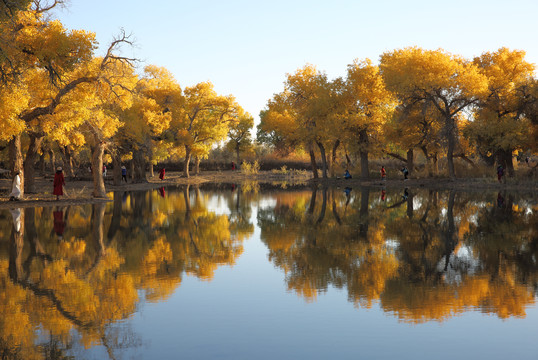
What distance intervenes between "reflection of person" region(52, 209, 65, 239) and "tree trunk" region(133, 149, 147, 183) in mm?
23629

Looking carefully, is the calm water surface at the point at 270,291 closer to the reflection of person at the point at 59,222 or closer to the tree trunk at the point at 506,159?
the reflection of person at the point at 59,222

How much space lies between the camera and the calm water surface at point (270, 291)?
21.2 ft

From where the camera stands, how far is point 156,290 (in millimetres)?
9219

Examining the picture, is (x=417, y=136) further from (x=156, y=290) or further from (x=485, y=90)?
(x=156, y=290)

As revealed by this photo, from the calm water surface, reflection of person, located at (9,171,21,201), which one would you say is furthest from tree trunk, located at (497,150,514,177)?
reflection of person, located at (9,171,21,201)

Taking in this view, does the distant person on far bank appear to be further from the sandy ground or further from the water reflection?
the water reflection

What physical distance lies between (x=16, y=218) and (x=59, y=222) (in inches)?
101

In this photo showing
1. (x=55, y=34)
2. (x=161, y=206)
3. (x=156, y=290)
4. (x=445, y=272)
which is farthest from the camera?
(x=161, y=206)

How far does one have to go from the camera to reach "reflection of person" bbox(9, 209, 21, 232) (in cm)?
1791

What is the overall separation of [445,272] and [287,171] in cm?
6756

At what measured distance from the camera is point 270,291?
9336 millimetres

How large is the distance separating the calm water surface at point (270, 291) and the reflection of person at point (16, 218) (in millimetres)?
397

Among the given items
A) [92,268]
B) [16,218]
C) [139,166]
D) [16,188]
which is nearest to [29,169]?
[16,188]

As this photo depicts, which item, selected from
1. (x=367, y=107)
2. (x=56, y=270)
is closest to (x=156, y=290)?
(x=56, y=270)
